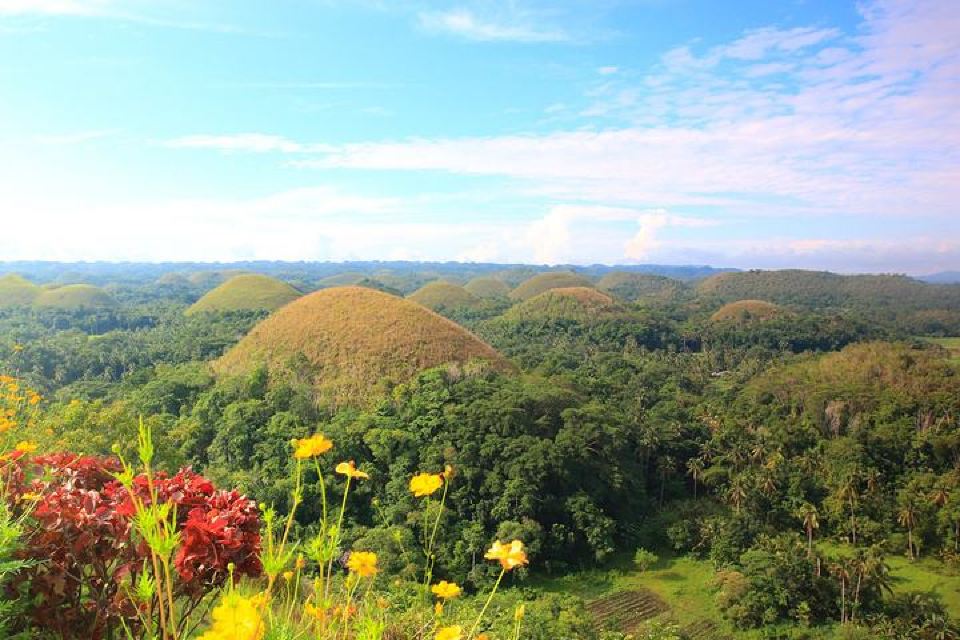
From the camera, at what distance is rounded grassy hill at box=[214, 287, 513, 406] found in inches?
1185

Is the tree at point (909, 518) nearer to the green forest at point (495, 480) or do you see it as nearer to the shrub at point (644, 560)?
the green forest at point (495, 480)

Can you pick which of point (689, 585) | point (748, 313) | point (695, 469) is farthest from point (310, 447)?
point (748, 313)

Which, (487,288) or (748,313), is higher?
(487,288)

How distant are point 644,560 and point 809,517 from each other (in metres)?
7.14

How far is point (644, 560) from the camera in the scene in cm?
2070

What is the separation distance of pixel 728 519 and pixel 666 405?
35.7ft

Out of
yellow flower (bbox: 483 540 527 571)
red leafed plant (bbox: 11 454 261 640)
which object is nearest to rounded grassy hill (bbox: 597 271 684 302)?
red leafed plant (bbox: 11 454 261 640)

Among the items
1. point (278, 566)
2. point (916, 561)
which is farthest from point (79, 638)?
point (916, 561)

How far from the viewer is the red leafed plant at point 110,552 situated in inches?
91.6

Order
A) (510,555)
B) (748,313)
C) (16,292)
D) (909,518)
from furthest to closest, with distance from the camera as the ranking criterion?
(16,292) → (748,313) → (909,518) → (510,555)

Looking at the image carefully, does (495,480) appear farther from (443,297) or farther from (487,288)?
(487,288)

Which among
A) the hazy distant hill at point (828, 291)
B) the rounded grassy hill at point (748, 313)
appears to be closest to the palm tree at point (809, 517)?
the rounded grassy hill at point (748, 313)

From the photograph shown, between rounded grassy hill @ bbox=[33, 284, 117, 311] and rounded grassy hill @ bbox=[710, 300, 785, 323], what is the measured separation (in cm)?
7973

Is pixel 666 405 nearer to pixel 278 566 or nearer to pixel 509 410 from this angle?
pixel 509 410
